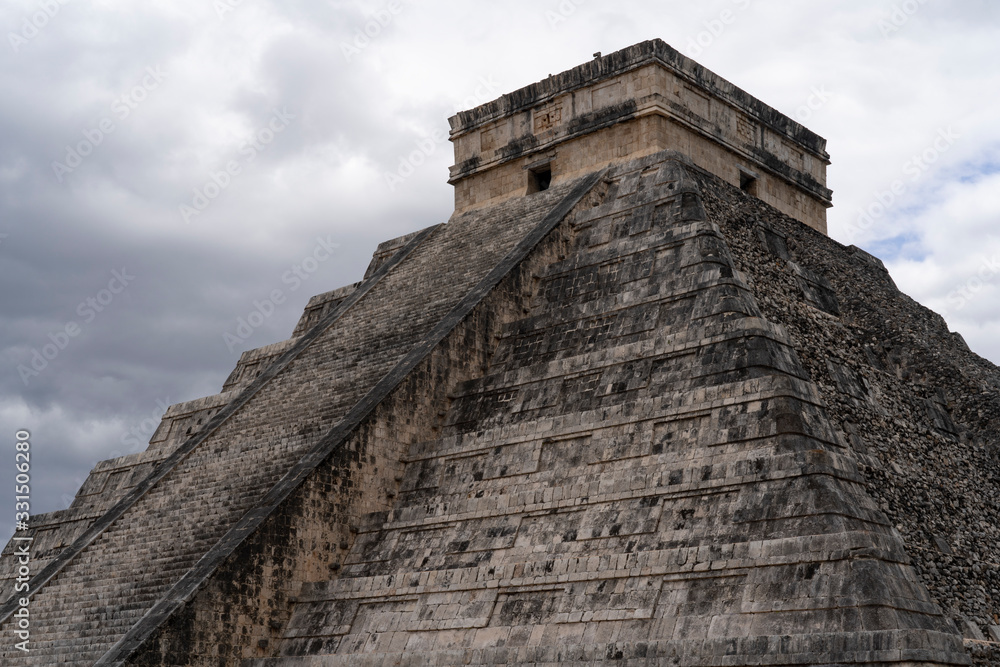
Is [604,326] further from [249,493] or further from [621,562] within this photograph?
[249,493]

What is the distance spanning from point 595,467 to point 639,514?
84cm

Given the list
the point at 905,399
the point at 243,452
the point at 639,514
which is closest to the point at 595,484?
the point at 639,514

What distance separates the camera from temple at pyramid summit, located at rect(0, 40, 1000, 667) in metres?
8.70

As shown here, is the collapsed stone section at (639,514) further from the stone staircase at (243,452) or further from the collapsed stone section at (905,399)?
the stone staircase at (243,452)

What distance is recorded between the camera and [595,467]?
1030cm

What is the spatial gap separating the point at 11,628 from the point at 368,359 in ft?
15.6

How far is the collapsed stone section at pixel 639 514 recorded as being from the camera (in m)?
8.22

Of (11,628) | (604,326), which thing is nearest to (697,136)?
(604,326)

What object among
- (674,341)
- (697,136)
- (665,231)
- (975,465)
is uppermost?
(697,136)

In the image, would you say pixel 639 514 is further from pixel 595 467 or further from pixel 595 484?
pixel 595 467

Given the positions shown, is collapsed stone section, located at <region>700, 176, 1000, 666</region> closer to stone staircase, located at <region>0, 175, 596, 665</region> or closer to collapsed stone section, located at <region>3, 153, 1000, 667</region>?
collapsed stone section, located at <region>3, 153, 1000, 667</region>

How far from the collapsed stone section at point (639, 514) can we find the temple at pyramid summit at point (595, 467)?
0.03m

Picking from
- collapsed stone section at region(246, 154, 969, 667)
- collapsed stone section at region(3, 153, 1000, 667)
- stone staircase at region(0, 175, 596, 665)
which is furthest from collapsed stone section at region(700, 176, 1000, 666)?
stone staircase at region(0, 175, 596, 665)

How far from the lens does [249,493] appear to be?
38.7ft
